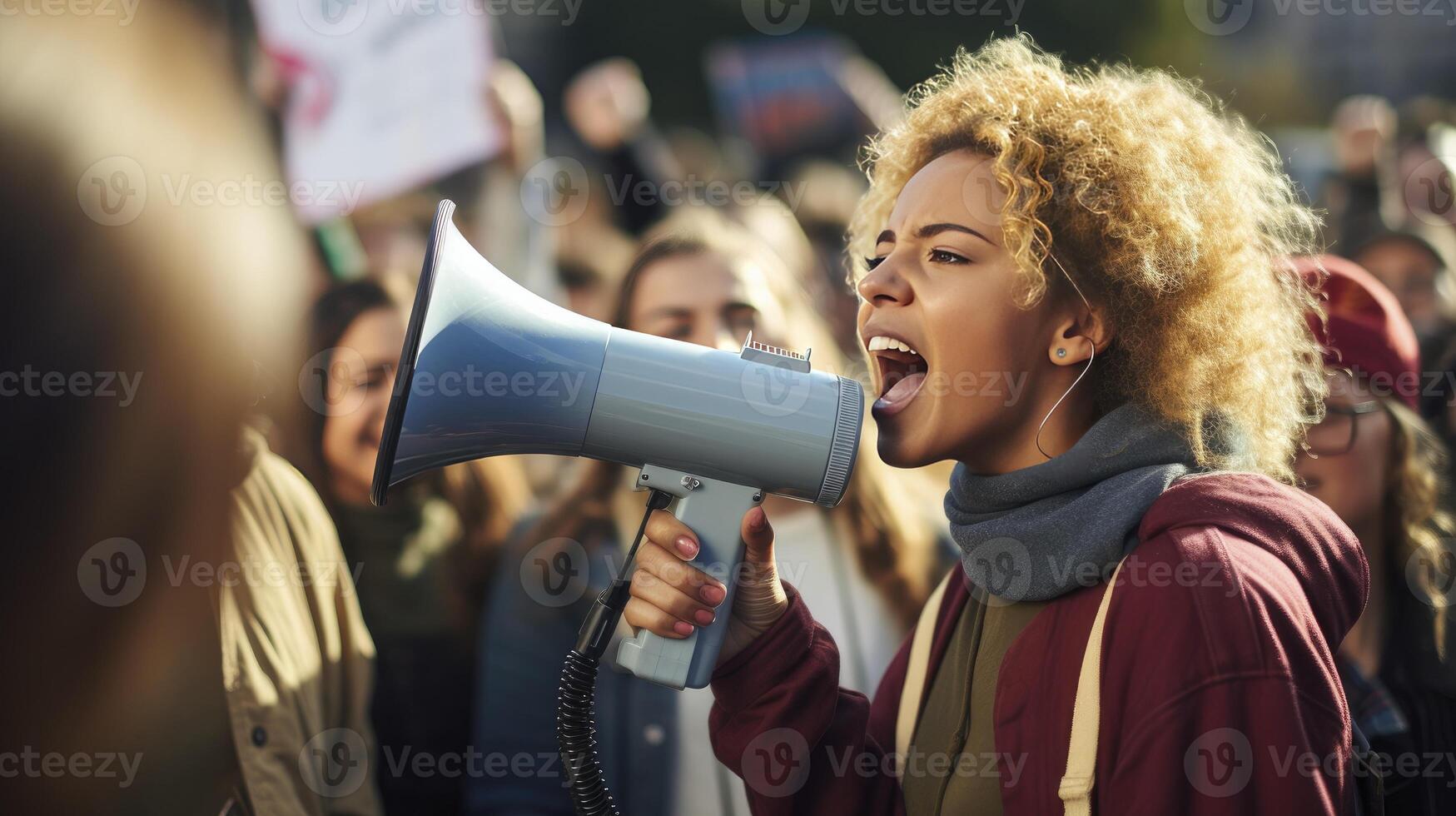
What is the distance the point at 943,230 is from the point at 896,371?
280 mm

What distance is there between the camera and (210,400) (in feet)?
9.19

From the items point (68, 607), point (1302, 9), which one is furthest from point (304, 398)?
point (1302, 9)

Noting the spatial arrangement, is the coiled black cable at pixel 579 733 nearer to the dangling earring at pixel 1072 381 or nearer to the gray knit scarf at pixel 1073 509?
the gray knit scarf at pixel 1073 509

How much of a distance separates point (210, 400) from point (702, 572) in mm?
1690

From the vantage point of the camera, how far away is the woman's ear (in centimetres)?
179

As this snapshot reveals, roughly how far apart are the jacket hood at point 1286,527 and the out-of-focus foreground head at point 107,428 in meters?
2.34

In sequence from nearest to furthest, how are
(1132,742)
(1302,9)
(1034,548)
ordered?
1. (1132,742)
2. (1034,548)
3. (1302,9)

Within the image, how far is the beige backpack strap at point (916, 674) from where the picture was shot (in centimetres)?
197

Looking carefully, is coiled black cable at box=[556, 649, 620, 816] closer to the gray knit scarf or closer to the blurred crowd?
the gray knit scarf

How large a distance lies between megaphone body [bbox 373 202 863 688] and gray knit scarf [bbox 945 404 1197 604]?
0.86ft

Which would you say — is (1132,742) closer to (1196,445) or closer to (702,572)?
(1196,445)

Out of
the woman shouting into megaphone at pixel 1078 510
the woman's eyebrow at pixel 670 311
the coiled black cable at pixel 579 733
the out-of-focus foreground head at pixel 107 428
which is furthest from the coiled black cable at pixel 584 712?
the out-of-focus foreground head at pixel 107 428

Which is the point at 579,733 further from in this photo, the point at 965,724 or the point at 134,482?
the point at 134,482

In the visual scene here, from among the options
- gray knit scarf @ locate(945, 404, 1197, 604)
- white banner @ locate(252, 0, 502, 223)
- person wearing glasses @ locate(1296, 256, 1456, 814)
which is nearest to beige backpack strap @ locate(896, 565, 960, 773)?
gray knit scarf @ locate(945, 404, 1197, 604)
